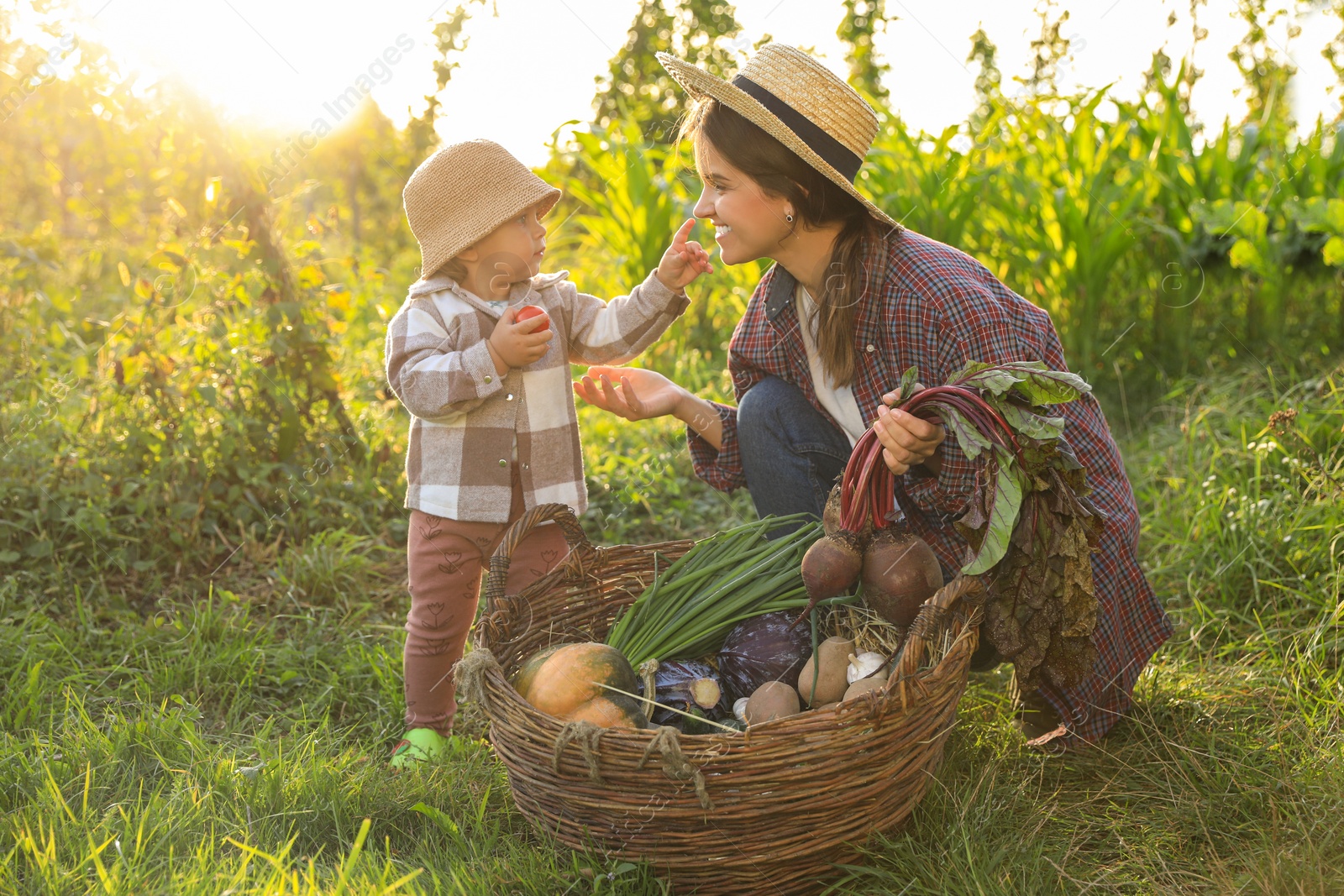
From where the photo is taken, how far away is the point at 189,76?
3.34 meters

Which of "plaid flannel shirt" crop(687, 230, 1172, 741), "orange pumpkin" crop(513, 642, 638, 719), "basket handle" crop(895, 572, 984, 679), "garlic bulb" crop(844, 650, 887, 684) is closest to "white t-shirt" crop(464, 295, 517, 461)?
"orange pumpkin" crop(513, 642, 638, 719)

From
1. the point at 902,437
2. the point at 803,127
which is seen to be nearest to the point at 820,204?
the point at 803,127

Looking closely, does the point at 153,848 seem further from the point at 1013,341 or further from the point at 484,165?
the point at 1013,341

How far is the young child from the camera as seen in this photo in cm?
228

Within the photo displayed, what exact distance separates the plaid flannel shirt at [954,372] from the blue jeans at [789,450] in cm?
14

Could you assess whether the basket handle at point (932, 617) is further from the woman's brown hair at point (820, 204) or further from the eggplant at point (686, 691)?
the woman's brown hair at point (820, 204)

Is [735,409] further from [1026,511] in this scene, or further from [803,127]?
[1026,511]

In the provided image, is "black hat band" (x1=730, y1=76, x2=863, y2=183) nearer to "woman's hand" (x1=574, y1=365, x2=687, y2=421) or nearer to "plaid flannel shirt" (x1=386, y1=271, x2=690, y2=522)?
"plaid flannel shirt" (x1=386, y1=271, x2=690, y2=522)

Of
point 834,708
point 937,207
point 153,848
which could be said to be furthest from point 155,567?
point 937,207

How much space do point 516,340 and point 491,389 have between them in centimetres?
12

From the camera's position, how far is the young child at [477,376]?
228cm

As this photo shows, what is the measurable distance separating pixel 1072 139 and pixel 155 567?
372 cm

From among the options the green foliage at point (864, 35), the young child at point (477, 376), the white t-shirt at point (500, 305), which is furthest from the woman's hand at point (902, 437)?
the green foliage at point (864, 35)

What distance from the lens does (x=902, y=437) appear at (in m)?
1.85
